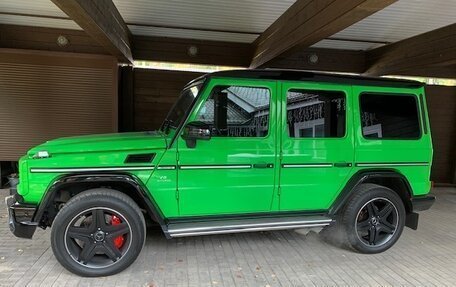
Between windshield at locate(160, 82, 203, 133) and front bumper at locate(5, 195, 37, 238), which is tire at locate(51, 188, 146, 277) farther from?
windshield at locate(160, 82, 203, 133)

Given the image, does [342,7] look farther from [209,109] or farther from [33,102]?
[33,102]

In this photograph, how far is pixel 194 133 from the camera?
3574mm

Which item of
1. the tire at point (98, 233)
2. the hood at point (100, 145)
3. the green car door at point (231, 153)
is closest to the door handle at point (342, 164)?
the green car door at point (231, 153)

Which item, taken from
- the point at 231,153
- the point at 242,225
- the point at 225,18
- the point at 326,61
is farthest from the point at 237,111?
the point at 326,61

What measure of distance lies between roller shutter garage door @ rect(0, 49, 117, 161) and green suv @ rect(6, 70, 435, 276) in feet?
11.0

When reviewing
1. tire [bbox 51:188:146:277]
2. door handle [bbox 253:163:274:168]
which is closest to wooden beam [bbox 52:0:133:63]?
tire [bbox 51:188:146:277]

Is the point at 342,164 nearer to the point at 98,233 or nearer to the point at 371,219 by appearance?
the point at 371,219

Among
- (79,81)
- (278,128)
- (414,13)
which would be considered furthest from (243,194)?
(79,81)

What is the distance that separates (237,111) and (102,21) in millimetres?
2276

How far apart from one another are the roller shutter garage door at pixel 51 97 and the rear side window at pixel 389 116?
4.82 m

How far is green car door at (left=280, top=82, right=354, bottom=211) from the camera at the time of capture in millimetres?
4016

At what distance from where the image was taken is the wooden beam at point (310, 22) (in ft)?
12.4

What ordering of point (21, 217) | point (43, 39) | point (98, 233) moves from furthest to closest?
1. point (43, 39)
2. point (98, 233)
3. point (21, 217)

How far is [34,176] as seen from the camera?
3.46 m
